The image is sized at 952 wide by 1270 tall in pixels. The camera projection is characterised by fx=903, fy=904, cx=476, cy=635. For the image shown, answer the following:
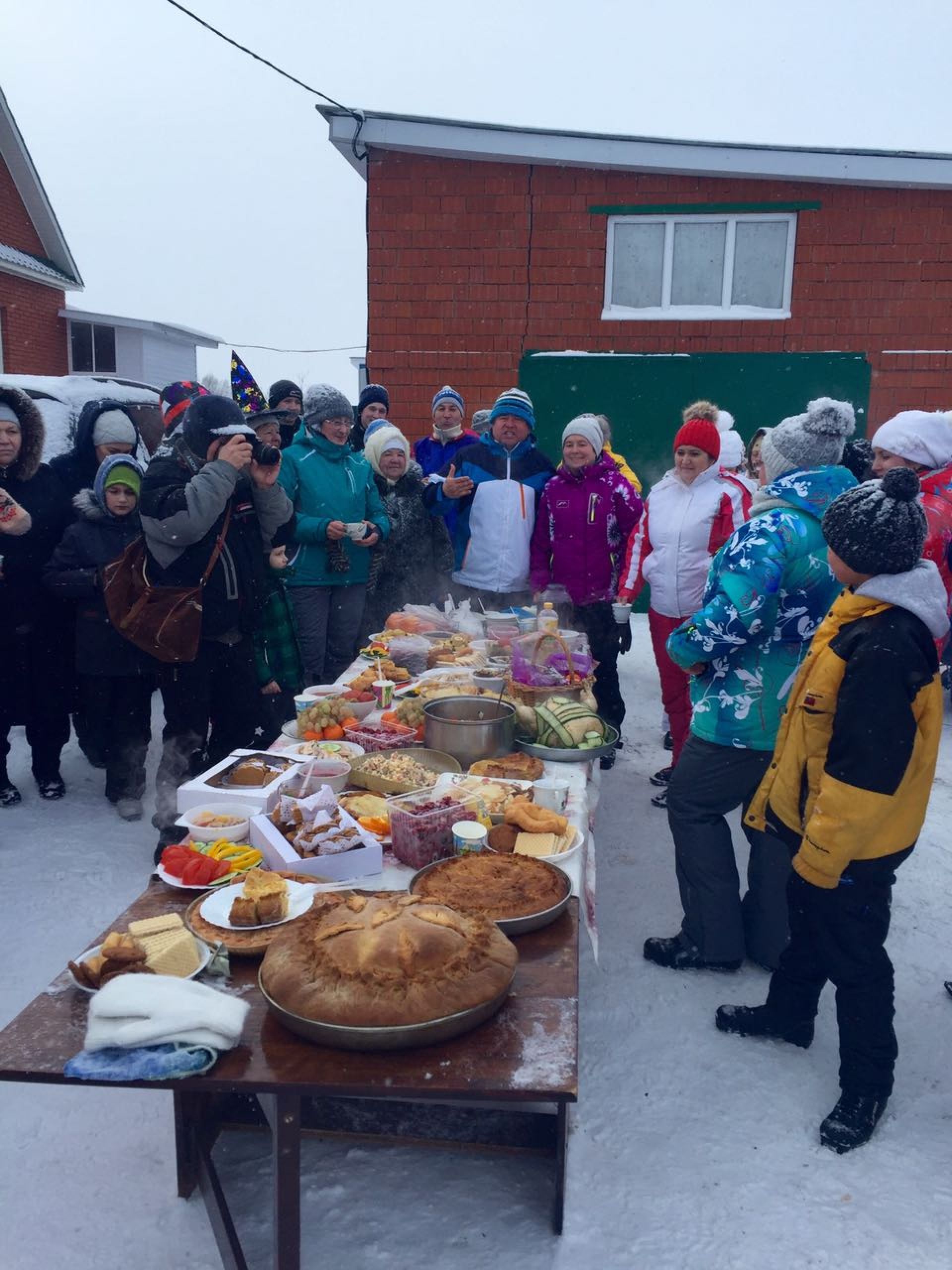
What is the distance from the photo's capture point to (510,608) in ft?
19.2

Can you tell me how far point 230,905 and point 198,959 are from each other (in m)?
0.24

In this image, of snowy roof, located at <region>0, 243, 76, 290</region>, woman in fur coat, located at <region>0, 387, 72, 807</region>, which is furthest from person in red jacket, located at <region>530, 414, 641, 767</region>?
snowy roof, located at <region>0, 243, 76, 290</region>

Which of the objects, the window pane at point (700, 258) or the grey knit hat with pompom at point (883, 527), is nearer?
Result: the grey knit hat with pompom at point (883, 527)

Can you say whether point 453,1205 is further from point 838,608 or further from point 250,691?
point 250,691

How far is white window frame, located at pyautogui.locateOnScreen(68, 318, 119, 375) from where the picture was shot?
22.2m

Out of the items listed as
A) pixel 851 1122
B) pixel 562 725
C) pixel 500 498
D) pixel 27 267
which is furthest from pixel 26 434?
pixel 27 267

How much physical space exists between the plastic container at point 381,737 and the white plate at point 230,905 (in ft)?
3.11

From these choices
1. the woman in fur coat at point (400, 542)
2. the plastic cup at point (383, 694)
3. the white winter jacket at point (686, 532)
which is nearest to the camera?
the plastic cup at point (383, 694)

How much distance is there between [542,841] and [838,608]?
1080 mm

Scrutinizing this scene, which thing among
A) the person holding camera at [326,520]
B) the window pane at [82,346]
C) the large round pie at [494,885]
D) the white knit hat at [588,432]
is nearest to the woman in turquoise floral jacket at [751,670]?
the large round pie at [494,885]

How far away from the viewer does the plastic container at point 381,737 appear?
330cm

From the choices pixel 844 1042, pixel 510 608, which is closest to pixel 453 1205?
pixel 844 1042

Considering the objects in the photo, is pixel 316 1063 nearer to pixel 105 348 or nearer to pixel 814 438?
pixel 814 438

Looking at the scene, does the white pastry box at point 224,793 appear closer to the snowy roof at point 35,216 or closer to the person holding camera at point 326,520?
the person holding camera at point 326,520
